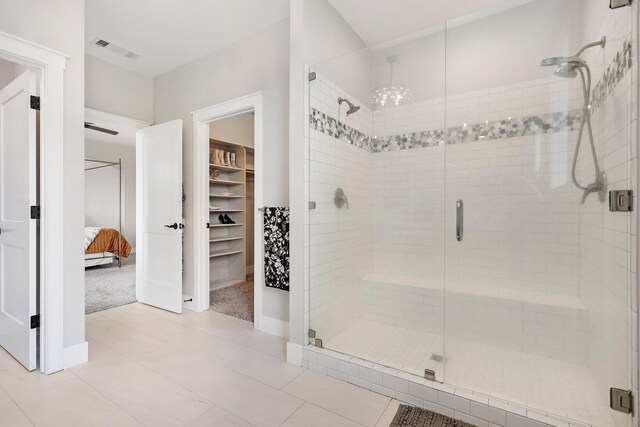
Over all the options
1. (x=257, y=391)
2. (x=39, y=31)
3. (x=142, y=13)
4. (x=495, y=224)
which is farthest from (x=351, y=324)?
(x=142, y=13)

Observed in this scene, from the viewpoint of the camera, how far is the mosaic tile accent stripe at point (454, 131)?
184 cm

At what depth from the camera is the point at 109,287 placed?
13.2 ft

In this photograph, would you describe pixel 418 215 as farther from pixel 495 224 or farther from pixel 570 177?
pixel 570 177

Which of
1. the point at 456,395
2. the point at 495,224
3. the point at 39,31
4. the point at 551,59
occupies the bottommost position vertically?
the point at 456,395

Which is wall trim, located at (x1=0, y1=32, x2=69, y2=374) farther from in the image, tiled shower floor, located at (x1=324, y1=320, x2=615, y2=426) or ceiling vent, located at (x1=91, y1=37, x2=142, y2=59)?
tiled shower floor, located at (x1=324, y1=320, x2=615, y2=426)

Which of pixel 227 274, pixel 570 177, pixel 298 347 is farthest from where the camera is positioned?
pixel 227 274

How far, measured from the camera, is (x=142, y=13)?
249 centimetres

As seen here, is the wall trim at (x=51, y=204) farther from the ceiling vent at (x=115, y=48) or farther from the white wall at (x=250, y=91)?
the white wall at (x=250, y=91)

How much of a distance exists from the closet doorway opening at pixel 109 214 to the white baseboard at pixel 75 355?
5.32 feet

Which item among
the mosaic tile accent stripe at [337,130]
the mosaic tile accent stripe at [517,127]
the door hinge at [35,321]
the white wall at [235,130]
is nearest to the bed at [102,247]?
the white wall at [235,130]

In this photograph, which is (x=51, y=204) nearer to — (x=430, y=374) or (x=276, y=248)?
(x=276, y=248)

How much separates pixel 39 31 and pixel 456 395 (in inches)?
128

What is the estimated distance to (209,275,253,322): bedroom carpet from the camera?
3.10 metres

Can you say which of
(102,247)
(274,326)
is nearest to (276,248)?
(274,326)
